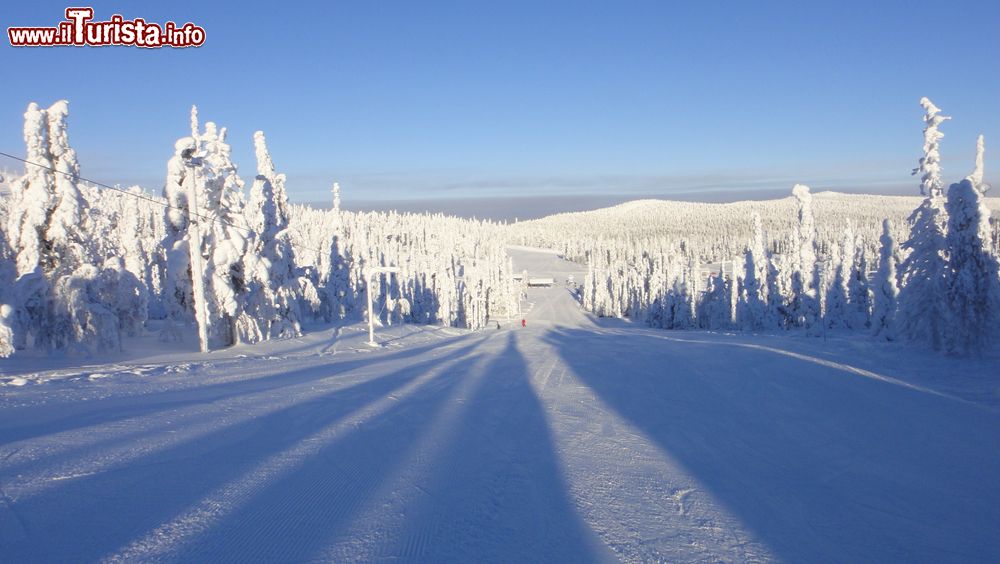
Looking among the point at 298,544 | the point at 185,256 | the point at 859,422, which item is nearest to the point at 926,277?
the point at 859,422

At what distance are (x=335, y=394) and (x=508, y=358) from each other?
868 cm

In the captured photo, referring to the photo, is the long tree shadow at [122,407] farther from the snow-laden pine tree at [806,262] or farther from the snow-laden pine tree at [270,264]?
the snow-laden pine tree at [806,262]

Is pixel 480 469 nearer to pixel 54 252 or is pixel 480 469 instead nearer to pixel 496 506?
pixel 496 506

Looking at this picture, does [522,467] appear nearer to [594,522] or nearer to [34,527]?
[594,522]

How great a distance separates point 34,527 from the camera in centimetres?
431

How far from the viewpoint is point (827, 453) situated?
845 cm

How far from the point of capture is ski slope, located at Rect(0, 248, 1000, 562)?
15.1 ft

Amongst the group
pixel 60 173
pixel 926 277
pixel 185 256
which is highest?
pixel 60 173

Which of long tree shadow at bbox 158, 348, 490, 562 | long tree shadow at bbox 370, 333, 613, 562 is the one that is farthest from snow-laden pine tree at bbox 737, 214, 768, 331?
long tree shadow at bbox 158, 348, 490, 562

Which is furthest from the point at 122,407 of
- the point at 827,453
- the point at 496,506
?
the point at 827,453

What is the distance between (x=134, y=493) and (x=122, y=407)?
4.06 meters

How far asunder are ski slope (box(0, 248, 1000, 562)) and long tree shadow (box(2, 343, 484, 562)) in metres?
0.03

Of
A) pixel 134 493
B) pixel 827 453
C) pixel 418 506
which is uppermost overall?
pixel 134 493

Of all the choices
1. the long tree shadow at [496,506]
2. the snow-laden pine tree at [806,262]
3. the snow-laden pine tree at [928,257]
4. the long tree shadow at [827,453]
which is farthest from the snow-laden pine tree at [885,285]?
the long tree shadow at [496,506]
